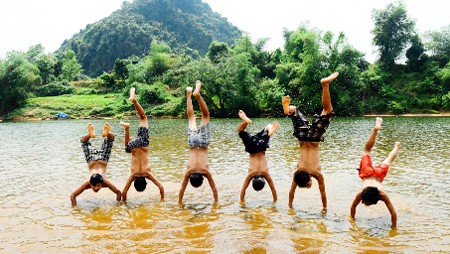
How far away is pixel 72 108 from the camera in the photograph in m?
57.8

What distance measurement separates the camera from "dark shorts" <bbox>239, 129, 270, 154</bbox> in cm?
952

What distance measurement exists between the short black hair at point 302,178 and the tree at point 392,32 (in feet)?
189

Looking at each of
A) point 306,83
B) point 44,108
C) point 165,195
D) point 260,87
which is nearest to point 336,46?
point 306,83

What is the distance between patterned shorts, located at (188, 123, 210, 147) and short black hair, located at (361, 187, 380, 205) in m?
3.91

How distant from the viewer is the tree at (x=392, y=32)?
61.1 meters

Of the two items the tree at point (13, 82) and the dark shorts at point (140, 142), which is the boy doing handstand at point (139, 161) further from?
the tree at point (13, 82)

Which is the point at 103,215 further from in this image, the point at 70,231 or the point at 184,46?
the point at 184,46

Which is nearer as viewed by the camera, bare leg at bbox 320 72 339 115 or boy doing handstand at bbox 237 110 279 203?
bare leg at bbox 320 72 339 115

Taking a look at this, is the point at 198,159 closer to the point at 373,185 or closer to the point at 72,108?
the point at 373,185

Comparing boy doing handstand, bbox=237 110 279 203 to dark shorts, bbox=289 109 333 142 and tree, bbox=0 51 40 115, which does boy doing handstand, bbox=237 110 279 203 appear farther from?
tree, bbox=0 51 40 115

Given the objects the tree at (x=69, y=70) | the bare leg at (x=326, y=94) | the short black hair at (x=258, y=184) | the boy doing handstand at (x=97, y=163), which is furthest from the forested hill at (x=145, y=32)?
the bare leg at (x=326, y=94)

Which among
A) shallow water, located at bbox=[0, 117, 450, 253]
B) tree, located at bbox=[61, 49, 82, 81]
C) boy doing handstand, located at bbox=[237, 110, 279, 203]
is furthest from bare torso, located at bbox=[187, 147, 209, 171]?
tree, located at bbox=[61, 49, 82, 81]

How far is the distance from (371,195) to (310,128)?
6.70 ft

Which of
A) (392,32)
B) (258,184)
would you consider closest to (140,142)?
(258,184)
